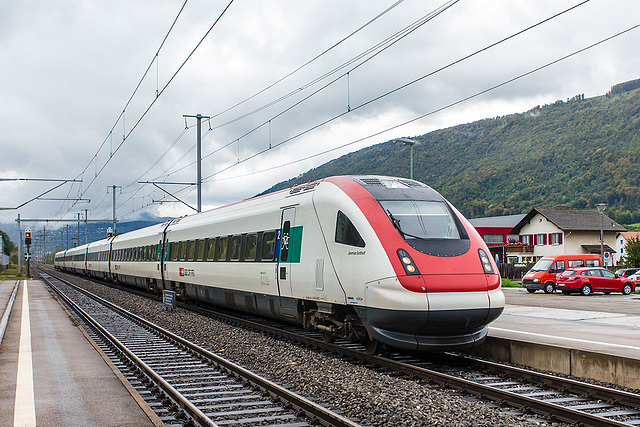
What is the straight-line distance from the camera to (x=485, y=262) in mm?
10492

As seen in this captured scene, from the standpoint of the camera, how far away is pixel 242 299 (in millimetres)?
16312

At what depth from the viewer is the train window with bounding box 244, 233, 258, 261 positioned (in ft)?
50.0

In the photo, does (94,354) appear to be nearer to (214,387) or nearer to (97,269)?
(214,387)

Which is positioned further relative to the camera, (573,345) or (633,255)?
(633,255)

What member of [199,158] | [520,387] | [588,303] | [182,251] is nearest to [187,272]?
[182,251]

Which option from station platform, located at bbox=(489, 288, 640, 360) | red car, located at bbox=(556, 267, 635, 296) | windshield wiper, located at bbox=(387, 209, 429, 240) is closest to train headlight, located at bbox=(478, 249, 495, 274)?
windshield wiper, located at bbox=(387, 209, 429, 240)

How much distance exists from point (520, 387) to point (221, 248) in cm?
1080

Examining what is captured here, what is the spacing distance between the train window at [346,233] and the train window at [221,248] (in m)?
6.89

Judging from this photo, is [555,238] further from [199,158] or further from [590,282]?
[199,158]

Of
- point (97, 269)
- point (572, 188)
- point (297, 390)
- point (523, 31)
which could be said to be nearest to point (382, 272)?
point (297, 390)

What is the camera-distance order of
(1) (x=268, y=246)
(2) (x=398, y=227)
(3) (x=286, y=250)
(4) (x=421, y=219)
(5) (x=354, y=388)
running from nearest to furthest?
(5) (x=354, y=388), (2) (x=398, y=227), (4) (x=421, y=219), (3) (x=286, y=250), (1) (x=268, y=246)

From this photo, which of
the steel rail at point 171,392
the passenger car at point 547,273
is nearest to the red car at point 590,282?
the passenger car at point 547,273

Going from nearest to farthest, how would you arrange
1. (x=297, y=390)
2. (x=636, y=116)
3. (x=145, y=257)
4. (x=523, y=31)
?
1. (x=297, y=390)
2. (x=523, y=31)
3. (x=145, y=257)
4. (x=636, y=116)

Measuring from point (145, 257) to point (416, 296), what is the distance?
21.4 metres
